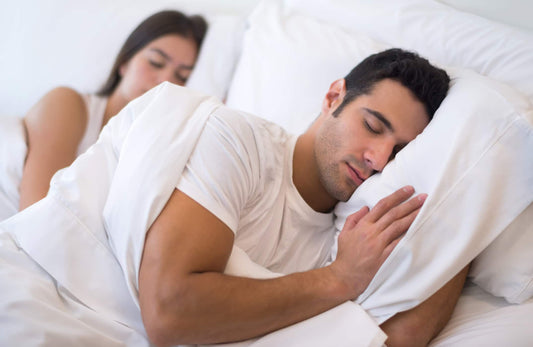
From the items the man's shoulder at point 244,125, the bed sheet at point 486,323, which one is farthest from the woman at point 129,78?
the bed sheet at point 486,323

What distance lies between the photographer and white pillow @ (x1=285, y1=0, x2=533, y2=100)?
3.87ft

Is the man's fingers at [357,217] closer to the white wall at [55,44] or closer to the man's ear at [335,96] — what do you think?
the man's ear at [335,96]

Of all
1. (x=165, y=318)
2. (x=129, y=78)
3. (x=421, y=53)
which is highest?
(x=421, y=53)

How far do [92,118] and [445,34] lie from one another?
121 centimetres

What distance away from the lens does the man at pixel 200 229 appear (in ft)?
2.73

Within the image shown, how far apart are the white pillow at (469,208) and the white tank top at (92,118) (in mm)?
1120

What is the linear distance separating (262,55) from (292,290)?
90cm

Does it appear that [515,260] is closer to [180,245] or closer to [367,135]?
[367,135]

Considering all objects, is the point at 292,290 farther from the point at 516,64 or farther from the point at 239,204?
the point at 516,64

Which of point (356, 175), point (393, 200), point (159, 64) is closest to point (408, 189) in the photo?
point (393, 200)

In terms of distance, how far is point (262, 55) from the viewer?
5.08 ft

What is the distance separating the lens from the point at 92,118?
1.66 metres

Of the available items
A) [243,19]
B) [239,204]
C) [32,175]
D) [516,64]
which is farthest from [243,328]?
[243,19]

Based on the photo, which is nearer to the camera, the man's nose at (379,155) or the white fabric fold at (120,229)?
the white fabric fold at (120,229)
